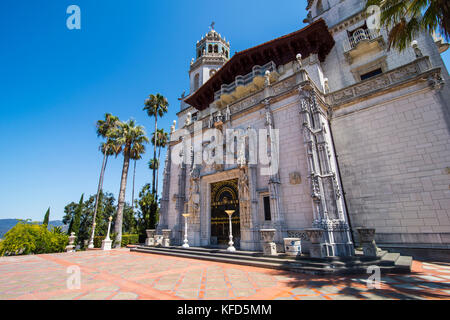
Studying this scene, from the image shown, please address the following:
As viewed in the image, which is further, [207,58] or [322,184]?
[207,58]

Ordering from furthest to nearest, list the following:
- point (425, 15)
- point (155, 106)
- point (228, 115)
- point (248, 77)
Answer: point (155, 106), point (248, 77), point (228, 115), point (425, 15)

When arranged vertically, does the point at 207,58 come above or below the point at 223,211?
above

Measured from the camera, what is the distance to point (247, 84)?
53.6 ft

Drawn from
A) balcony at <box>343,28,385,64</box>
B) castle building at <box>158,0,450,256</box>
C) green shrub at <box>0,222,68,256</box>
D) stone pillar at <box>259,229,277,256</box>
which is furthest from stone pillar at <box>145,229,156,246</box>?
balcony at <box>343,28,385,64</box>

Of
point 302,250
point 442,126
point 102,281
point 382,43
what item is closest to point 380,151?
point 442,126

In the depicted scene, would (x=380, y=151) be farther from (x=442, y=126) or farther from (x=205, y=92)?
(x=205, y=92)

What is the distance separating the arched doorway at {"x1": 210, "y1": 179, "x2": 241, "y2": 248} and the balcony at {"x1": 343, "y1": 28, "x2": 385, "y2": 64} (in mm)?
12437

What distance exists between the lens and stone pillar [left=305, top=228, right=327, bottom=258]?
748cm

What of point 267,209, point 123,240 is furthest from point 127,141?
point 267,209

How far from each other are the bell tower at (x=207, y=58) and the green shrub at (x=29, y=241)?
69.6 feet

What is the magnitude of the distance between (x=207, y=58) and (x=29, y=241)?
26.8 metres

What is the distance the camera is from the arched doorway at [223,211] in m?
12.5

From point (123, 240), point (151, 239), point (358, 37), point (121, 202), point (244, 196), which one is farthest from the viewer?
point (121, 202)

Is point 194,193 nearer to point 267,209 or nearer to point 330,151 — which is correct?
point 267,209
